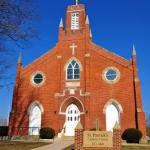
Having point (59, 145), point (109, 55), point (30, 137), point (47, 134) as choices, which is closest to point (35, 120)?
point (30, 137)

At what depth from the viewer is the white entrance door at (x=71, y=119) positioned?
30.4 meters

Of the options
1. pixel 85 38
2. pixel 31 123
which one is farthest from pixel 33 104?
pixel 85 38

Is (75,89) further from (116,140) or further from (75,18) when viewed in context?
(116,140)

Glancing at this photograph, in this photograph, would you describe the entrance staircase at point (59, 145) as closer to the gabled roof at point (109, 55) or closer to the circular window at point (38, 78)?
the circular window at point (38, 78)

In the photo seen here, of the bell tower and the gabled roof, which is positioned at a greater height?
the bell tower

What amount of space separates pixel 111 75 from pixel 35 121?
10.5 meters

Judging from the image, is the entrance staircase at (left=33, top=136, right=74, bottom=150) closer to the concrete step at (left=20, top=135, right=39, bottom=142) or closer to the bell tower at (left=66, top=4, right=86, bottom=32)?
the concrete step at (left=20, top=135, right=39, bottom=142)

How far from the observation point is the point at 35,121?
31609mm

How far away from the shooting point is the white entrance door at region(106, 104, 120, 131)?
96.1 ft

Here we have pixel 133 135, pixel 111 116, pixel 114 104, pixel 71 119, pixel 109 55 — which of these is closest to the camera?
pixel 133 135

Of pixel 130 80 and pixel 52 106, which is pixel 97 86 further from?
pixel 52 106

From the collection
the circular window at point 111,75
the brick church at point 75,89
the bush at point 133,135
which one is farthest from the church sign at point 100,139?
the circular window at point 111,75

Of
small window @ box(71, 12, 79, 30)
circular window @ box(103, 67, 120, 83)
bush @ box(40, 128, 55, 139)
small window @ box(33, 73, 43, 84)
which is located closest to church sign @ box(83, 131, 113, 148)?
bush @ box(40, 128, 55, 139)

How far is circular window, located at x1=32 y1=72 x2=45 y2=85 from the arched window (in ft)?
10.5
